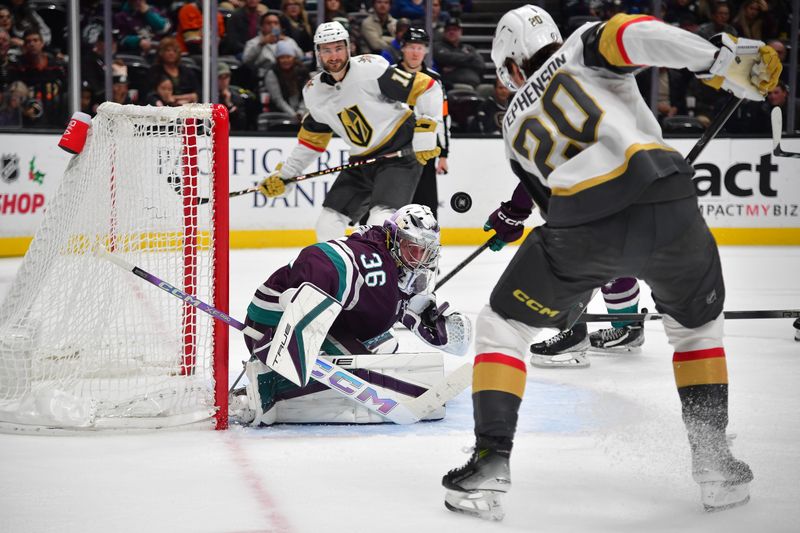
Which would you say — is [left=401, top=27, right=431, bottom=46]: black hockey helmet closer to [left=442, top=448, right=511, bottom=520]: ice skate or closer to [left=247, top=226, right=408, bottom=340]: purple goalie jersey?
[left=247, top=226, right=408, bottom=340]: purple goalie jersey

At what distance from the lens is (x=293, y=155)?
4973 mm

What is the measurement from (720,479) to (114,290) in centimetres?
171

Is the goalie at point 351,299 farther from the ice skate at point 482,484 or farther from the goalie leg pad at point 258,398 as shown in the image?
the ice skate at point 482,484

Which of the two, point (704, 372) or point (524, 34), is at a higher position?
point (524, 34)

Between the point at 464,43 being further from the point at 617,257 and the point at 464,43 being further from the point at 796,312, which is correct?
the point at 617,257

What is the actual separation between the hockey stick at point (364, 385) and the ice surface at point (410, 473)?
0.18 feet

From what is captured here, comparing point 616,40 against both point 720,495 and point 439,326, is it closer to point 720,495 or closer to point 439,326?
point 720,495

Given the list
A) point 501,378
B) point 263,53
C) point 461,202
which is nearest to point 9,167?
point 263,53

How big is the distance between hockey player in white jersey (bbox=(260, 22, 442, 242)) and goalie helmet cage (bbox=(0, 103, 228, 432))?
1.61 m

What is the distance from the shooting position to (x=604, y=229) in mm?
2068

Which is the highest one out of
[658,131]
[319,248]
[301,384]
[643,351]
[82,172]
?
[658,131]

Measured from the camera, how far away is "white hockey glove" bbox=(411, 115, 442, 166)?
468 cm

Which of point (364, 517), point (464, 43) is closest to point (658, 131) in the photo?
point (364, 517)

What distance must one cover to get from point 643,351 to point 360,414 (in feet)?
5.66
